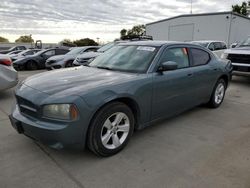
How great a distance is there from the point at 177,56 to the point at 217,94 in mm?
1812

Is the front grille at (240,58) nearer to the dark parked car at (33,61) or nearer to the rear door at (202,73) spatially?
the rear door at (202,73)

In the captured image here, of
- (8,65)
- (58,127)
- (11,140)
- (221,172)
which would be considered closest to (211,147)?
(221,172)

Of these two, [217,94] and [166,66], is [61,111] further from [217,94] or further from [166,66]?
[217,94]

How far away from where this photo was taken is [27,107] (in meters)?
2.92

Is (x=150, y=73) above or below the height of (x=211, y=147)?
above

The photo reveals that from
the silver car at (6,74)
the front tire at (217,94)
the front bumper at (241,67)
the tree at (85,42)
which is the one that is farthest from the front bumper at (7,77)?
the tree at (85,42)

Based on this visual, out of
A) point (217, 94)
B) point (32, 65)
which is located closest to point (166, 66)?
point (217, 94)

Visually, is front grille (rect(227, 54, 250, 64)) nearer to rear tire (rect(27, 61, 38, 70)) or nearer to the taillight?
the taillight

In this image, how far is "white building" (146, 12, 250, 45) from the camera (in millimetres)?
23234

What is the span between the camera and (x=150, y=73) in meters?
3.52

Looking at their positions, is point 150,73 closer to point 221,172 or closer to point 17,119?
point 221,172

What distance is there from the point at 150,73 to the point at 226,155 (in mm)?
1565

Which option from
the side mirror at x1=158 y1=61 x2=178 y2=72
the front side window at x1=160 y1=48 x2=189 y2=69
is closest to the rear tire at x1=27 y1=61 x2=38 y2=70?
the front side window at x1=160 y1=48 x2=189 y2=69

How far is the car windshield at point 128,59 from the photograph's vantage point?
11.9 ft
